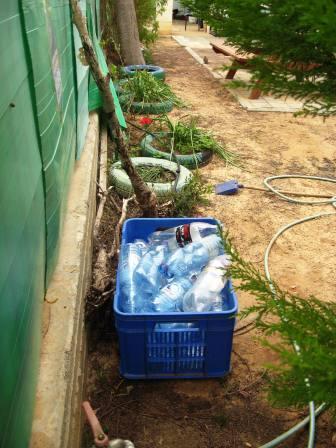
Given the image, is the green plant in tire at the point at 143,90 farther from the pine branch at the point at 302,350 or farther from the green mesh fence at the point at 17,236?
the pine branch at the point at 302,350

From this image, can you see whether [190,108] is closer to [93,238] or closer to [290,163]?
[290,163]

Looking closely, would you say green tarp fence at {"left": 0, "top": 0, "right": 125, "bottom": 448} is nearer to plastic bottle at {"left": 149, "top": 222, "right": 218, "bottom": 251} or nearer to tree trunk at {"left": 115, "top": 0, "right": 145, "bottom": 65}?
plastic bottle at {"left": 149, "top": 222, "right": 218, "bottom": 251}

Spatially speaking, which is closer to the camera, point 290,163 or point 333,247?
point 333,247

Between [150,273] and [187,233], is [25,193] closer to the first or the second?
[150,273]

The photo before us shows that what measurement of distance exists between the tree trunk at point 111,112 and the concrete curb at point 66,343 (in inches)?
16.6

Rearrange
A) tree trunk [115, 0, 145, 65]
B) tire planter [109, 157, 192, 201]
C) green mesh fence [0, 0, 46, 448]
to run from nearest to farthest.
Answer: green mesh fence [0, 0, 46, 448], tire planter [109, 157, 192, 201], tree trunk [115, 0, 145, 65]

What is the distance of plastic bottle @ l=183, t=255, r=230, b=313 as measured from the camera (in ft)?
6.89

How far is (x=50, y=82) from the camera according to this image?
2.07 m

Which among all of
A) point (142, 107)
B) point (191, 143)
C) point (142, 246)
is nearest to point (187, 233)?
point (142, 246)

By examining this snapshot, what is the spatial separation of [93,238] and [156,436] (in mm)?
1502

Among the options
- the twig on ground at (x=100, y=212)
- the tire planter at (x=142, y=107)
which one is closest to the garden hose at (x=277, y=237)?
the twig on ground at (x=100, y=212)

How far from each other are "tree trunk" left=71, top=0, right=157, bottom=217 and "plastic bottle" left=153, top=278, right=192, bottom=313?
3.02ft

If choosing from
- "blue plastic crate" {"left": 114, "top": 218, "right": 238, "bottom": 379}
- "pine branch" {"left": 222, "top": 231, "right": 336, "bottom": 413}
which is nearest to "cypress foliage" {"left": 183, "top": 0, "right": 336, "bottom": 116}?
"pine branch" {"left": 222, "top": 231, "right": 336, "bottom": 413}

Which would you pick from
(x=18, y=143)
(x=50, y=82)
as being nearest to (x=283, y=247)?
(x=50, y=82)
